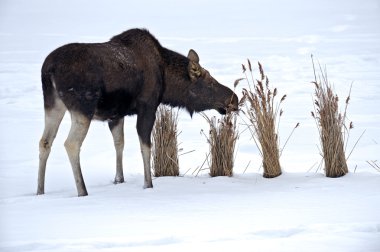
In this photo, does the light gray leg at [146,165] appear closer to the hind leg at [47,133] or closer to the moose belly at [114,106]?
the moose belly at [114,106]

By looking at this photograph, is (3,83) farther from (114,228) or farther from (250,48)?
Answer: (114,228)

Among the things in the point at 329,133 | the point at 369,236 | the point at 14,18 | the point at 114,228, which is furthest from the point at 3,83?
the point at 14,18

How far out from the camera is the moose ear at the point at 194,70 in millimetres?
8059

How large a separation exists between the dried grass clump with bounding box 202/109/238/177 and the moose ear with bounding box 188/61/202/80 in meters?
0.63

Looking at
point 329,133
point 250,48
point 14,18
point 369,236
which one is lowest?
point 369,236

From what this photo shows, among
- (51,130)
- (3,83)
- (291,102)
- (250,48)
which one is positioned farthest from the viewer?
(250,48)

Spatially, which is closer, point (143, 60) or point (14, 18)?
point (143, 60)

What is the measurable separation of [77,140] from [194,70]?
1.93 metres

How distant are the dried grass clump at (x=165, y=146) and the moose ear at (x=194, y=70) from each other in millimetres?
527

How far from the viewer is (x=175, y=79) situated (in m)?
8.01

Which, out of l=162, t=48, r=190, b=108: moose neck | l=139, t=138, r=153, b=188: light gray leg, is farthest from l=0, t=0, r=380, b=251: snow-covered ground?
l=162, t=48, r=190, b=108: moose neck

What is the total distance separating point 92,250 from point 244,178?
3.48 meters

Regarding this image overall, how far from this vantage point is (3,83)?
55.2 feet

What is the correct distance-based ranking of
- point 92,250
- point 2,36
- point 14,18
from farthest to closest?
point 14,18
point 2,36
point 92,250
